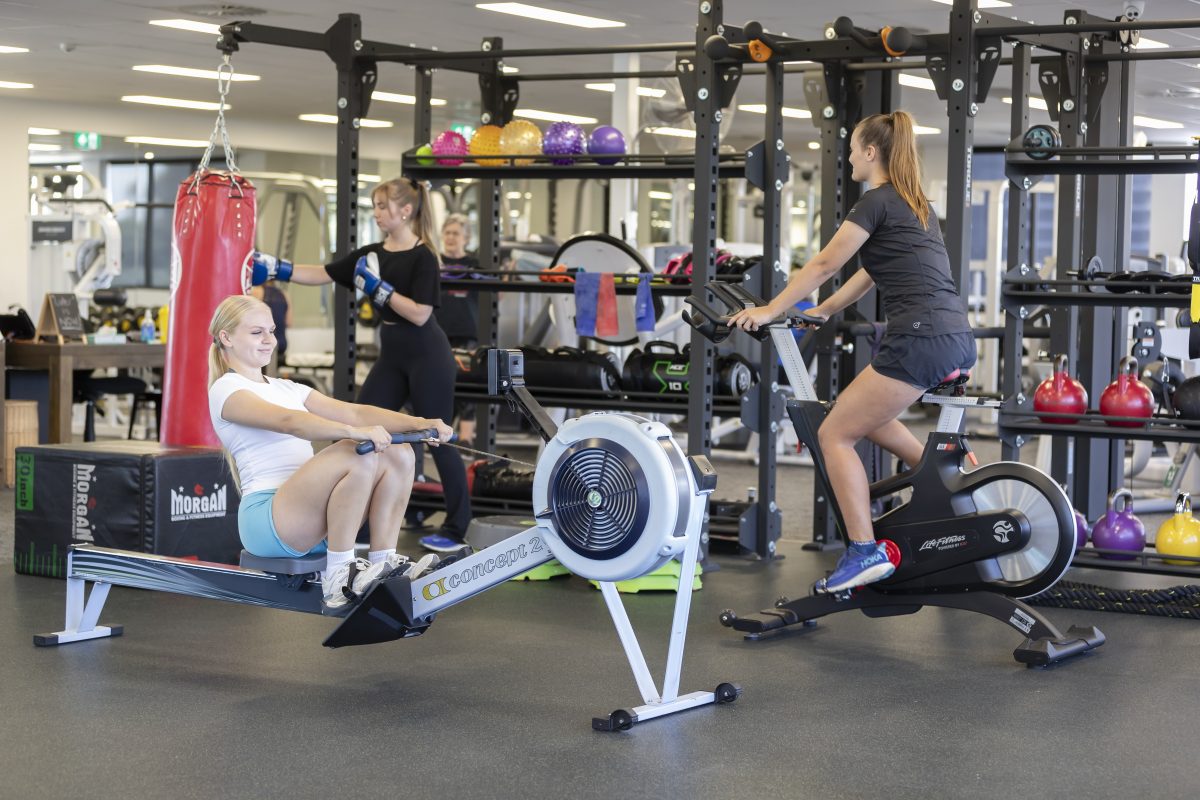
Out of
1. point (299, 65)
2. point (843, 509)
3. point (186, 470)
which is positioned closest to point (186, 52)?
point (299, 65)

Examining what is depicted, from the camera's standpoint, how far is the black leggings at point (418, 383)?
19.3 feet

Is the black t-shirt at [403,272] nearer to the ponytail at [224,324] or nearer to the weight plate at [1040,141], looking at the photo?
the ponytail at [224,324]

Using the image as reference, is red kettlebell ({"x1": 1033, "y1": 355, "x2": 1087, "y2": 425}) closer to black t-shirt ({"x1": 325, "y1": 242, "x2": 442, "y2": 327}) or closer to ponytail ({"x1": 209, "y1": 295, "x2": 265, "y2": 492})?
black t-shirt ({"x1": 325, "y1": 242, "x2": 442, "y2": 327})

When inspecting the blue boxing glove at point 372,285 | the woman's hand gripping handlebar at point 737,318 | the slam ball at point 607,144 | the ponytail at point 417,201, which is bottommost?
the woman's hand gripping handlebar at point 737,318

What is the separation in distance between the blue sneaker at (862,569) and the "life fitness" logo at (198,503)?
2220 millimetres

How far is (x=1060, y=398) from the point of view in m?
5.39

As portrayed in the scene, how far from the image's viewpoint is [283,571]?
3.98 meters

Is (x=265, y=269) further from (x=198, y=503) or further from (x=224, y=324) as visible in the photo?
(x=224, y=324)

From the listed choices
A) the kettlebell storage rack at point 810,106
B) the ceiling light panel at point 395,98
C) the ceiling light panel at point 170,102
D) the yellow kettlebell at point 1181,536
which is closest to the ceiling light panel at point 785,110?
the ceiling light panel at point 395,98

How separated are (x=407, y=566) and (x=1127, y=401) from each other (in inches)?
111

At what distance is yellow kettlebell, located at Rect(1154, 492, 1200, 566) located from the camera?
204 inches

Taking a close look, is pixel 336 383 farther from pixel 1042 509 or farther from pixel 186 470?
pixel 1042 509

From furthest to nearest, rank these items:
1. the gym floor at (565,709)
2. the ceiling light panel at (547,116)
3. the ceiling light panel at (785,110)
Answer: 1. the ceiling light panel at (547,116)
2. the ceiling light panel at (785,110)
3. the gym floor at (565,709)

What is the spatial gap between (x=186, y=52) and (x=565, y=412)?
5137mm
